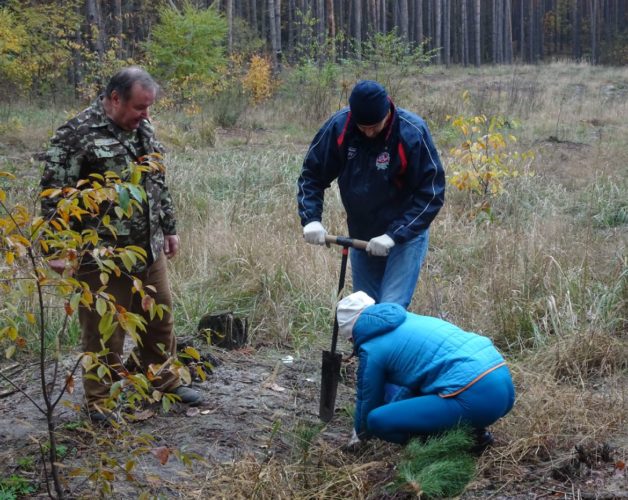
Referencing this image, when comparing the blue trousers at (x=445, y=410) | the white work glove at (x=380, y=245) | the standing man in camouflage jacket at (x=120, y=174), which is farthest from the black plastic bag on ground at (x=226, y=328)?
the blue trousers at (x=445, y=410)

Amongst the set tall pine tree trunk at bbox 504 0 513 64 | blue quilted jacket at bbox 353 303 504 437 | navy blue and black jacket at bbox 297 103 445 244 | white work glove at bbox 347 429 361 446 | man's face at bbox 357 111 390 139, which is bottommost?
white work glove at bbox 347 429 361 446

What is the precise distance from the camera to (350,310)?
11.1ft

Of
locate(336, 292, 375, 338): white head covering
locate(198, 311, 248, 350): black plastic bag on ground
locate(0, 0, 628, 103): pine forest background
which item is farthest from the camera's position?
locate(0, 0, 628, 103): pine forest background

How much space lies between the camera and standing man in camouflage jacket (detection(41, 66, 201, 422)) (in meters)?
3.63

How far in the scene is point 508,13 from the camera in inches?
1864

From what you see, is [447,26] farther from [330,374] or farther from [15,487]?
[15,487]

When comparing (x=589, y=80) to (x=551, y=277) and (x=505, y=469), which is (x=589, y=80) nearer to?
(x=551, y=277)

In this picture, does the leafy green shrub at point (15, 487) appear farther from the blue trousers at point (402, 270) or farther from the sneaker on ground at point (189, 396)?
the blue trousers at point (402, 270)

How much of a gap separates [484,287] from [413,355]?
2.29m

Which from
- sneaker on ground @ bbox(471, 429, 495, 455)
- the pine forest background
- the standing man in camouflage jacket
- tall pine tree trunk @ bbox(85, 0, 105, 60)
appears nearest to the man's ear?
the standing man in camouflage jacket

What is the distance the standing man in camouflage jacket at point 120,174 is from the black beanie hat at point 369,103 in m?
0.99

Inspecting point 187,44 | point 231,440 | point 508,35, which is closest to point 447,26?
point 508,35

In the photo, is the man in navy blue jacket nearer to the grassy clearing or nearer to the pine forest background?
the grassy clearing

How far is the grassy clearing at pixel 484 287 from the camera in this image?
3463 mm
